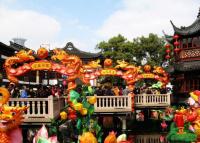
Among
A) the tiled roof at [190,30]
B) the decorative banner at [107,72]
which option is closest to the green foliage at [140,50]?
the tiled roof at [190,30]

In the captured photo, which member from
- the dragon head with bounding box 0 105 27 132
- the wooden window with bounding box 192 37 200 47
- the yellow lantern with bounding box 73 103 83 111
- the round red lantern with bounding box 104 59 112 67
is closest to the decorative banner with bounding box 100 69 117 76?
the round red lantern with bounding box 104 59 112 67

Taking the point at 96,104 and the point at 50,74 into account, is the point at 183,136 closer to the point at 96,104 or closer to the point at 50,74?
the point at 96,104

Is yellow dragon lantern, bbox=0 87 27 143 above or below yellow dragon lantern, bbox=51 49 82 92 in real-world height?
below

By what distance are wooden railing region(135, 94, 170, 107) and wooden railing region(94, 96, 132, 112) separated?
3391 millimetres

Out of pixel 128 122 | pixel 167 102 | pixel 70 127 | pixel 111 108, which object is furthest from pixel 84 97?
pixel 128 122

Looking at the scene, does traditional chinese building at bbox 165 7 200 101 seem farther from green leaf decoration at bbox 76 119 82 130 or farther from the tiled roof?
green leaf decoration at bbox 76 119 82 130

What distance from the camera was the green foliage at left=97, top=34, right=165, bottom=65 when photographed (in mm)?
46344

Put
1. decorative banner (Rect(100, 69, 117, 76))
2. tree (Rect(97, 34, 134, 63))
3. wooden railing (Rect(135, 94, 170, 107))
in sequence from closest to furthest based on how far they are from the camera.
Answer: decorative banner (Rect(100, 69, 117, 76)) → wooden railing (Rect(135, 94, 170, 107)) → tree (Rect(97, 34, 134, 63))

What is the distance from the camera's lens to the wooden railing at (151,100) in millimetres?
25609

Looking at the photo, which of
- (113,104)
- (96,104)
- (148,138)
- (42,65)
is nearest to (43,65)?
(42,65)

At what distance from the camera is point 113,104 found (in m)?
22.2

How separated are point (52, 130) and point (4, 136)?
5884mm

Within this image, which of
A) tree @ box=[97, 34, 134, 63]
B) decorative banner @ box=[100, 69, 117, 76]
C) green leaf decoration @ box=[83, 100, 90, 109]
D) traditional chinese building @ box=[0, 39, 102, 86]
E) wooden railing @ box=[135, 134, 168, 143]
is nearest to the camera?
green leaf decoration @ box=[83, 100, 90, 109]

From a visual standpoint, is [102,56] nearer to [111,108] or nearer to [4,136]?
[111,108]
